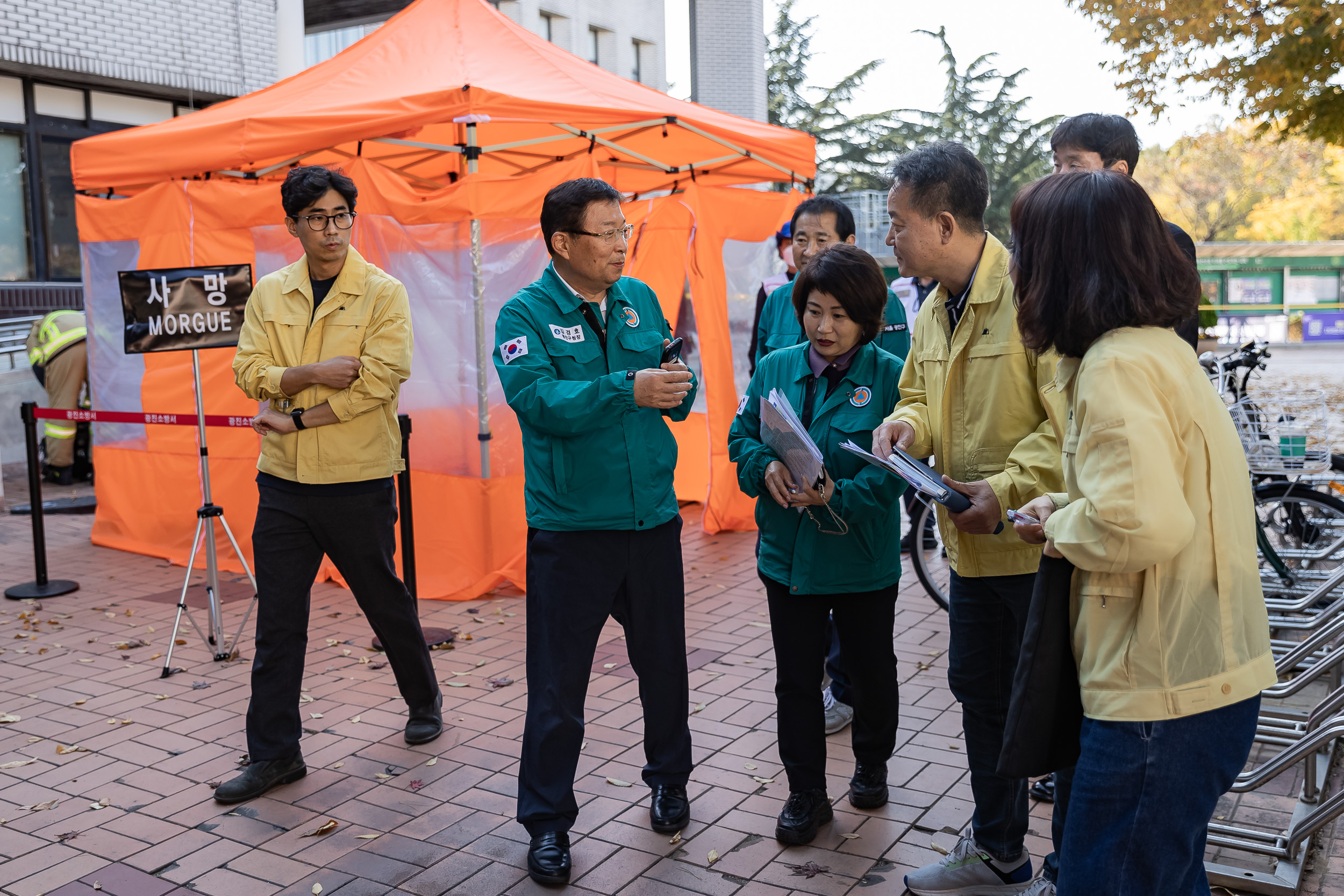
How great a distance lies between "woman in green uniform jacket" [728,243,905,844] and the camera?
3301 millimetres

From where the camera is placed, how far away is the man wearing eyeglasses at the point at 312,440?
3902 millimetres

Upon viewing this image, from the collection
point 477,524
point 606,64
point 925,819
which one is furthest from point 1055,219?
point 606,64

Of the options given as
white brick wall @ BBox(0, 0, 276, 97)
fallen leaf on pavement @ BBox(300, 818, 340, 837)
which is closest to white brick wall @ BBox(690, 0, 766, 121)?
white brick wall @ BBox(0, 0, 276, 97)

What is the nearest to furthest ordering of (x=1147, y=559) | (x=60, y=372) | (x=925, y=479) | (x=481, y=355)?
(x=1147, y=559), (x=925, y=479), (x=481, y=355), (x=60, y=372)

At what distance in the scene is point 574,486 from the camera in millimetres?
3236

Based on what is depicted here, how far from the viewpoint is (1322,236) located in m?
46.7

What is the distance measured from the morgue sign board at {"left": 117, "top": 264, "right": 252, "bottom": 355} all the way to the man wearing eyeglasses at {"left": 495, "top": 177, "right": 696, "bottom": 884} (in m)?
2.54

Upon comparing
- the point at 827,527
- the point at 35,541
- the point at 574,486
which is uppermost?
the point at 574,486

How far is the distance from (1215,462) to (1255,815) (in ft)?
7.08

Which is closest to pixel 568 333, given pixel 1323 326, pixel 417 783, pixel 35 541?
pixel 417 783

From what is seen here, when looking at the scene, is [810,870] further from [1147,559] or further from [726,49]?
[726,49]

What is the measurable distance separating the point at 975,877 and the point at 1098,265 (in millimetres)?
1837

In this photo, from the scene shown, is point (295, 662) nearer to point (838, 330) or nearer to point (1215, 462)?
point (838, 330)

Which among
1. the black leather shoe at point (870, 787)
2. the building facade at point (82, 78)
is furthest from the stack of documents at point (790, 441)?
the building facade at point (82, 78)
